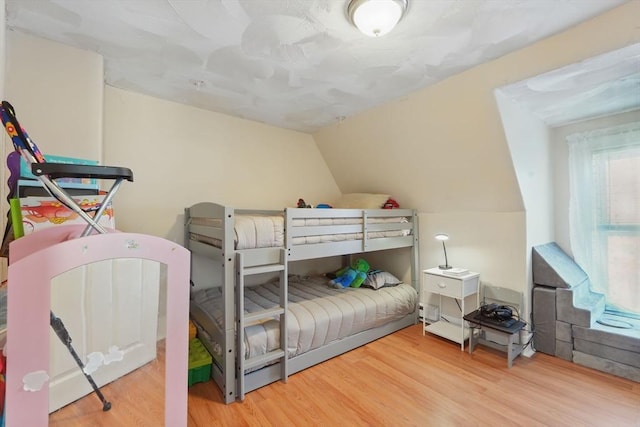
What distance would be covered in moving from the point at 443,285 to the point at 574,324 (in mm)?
1018

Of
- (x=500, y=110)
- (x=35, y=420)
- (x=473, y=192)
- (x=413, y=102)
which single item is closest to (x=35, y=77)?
(x=35, y=420)

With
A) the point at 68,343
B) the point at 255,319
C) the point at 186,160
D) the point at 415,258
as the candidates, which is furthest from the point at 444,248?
the point at 68,343

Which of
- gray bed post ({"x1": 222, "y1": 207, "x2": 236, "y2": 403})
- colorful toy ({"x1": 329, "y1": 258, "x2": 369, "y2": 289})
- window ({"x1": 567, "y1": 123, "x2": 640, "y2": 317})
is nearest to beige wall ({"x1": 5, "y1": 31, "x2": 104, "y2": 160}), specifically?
gray bed post ({"x1": 222, "y1": 207, "x2": 236, "y2": 403})

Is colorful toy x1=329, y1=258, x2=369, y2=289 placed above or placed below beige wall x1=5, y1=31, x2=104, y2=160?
below

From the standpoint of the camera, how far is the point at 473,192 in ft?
8.73

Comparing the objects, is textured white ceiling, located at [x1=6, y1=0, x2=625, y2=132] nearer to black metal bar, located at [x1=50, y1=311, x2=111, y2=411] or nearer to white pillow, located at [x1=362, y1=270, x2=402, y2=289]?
black metal bar, located at [x1=50, y1=311, x2=111, y2=411]

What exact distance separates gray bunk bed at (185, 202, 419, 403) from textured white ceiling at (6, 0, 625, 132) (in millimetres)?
1040

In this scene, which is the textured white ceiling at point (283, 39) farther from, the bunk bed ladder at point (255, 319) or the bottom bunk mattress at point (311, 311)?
the bottom bunk mattress at point (311, 311)

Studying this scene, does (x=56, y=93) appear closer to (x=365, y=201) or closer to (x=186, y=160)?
(x=186, y=160)

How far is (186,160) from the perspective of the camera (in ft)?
8.89

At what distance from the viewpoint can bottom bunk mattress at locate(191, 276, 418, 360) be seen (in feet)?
6.62

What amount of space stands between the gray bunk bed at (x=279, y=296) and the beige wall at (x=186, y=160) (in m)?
0.31

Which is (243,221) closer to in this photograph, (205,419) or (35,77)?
(205,419)

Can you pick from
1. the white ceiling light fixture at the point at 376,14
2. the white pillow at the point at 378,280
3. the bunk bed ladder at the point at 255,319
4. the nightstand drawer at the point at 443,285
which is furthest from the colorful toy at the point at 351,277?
the white ceiling light fixture at the point at 376,14
